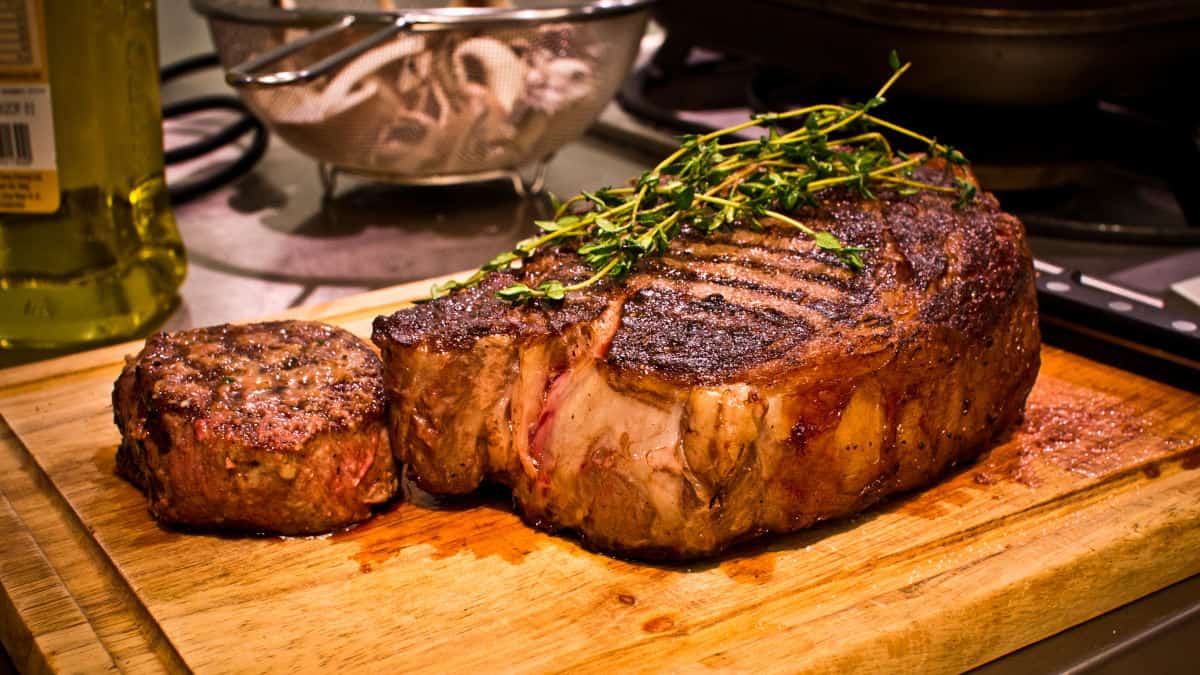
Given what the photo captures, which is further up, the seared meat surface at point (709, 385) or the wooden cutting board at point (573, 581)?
the seared meat surface at point (709, 385)

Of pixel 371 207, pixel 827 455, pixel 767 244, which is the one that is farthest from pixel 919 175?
pixel 371 207

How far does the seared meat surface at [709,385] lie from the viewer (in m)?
1.36

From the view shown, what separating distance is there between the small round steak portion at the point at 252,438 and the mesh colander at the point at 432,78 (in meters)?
0.81

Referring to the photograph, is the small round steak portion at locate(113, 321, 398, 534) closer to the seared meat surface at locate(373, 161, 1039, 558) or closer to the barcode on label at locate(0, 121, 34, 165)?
the seared meat surface at locate(373, 161, 1039, 558)

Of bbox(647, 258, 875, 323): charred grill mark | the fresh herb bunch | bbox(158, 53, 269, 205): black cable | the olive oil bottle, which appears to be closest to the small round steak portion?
the fresh herb bunch

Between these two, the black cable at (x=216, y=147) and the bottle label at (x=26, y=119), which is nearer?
Result: the bottle label at (x=26, y=119)

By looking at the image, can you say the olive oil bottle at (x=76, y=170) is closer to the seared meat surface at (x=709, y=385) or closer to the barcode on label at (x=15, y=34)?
the barcode on label at (x=15, y=34)

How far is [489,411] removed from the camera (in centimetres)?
146

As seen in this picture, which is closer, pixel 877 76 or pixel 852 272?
pixel 852 272

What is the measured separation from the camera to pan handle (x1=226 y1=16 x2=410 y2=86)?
6.28ft

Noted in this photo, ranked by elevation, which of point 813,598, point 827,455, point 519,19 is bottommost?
point 813,598

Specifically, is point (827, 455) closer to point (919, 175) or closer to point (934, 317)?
point (934, 317)

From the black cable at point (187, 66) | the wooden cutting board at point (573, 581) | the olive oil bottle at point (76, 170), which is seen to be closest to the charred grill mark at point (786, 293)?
the wooden cutting board at point (573, 581)

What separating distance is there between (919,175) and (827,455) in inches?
24.3
